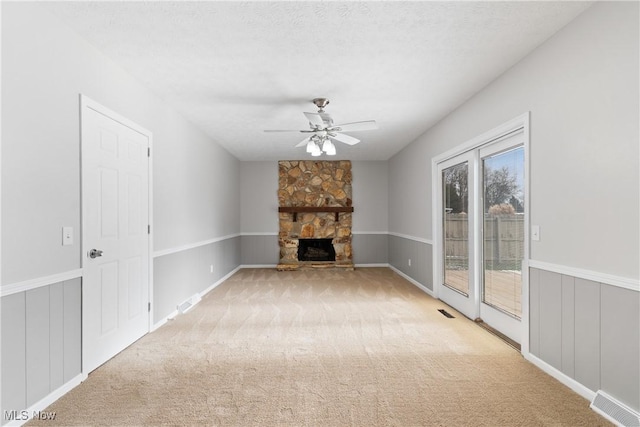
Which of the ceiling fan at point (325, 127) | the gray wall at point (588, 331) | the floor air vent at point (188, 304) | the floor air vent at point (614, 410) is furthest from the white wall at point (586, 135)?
the floor air vent at point (188, 304)

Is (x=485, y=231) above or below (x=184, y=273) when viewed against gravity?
above

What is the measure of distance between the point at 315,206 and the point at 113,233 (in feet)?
17.2

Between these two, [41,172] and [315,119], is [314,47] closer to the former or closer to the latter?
[315,119]

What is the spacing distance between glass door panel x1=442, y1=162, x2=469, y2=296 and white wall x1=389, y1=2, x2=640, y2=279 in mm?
1265

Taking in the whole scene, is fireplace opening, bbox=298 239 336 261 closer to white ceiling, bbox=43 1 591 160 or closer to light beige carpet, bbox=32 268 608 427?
light beige carpet, bbox=32 268 608 427

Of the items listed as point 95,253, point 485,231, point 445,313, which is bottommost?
point 445,313

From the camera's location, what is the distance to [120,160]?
3.01m

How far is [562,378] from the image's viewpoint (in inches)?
96.6

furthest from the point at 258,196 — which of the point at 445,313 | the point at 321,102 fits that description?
the point at 445,313

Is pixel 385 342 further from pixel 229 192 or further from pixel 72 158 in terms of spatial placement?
pixel 229 192

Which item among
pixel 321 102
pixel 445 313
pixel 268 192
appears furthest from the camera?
pixel 268 192

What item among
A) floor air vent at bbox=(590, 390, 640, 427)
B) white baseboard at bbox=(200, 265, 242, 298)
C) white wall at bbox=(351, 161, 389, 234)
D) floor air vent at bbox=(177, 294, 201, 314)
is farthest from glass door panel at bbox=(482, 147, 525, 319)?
white wall at bbox=(351, 161, 389, 234)

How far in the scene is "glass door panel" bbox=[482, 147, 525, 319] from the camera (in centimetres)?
320

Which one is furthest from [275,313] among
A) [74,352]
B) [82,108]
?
[82,108]
